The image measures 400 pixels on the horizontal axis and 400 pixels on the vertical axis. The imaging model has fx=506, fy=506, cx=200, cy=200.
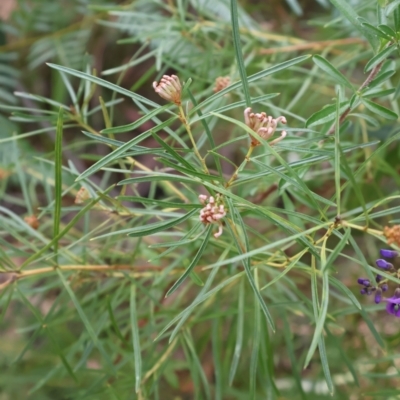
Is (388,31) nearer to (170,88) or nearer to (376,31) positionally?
(376,31)

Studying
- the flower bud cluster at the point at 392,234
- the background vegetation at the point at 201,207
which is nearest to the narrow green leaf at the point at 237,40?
the background vegetation at the point at 201,207

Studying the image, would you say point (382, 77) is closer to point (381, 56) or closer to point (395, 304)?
point (381, 56)

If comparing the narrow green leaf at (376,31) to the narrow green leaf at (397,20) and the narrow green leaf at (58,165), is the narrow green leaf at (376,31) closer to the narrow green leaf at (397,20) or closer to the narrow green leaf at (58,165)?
the narrow green leaf at (397,20)

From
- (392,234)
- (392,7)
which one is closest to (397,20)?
(392,7)

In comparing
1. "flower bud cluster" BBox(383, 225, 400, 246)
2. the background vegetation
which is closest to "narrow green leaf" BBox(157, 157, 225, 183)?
the background vegetation

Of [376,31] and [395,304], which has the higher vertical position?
[376,31]

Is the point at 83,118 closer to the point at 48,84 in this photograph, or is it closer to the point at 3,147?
the point at 3,147

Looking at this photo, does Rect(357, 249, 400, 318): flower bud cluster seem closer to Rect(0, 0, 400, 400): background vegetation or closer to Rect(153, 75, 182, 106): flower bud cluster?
Rect(0, 0, 400, 400): background vegetation

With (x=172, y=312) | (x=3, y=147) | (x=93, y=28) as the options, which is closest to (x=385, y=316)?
(x=172, y=312)
